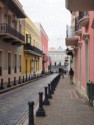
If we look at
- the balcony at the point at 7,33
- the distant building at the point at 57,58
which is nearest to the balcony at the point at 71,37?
the balcony at the point at 7,33

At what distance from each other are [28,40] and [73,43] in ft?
65.7

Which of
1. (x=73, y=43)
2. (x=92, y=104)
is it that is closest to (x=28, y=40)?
(x=73, y=43)

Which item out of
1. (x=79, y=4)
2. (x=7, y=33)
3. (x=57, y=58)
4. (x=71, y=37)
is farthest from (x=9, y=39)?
(x=57, y=58)

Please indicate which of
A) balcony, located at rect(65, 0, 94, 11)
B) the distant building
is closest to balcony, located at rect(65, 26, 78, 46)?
balcony, located at rect(65, 0, 94, 11)

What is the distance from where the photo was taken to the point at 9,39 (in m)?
29.8

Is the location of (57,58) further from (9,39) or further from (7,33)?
(7,33)

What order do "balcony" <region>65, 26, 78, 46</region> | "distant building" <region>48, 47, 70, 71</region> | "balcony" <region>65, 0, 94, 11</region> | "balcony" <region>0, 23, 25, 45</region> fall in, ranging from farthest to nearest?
"distant building" <region>48, 47, 70, 71</region>, "balcony" <region>0, 23, 25, 45</region>, "balcony" <region>65, 26, 78, 46</region>, "balcony" <region>65, 0, 94, 11</region>

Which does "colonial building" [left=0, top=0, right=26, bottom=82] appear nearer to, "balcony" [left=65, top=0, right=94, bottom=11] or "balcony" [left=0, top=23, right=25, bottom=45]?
"balcony" [left=0, top=23, right=25, bottom=45]

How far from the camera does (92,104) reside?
12828mm

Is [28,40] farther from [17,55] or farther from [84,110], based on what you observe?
[84,110]

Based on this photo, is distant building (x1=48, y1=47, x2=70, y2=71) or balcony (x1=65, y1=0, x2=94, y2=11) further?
distant building (x1=48, y1=47, x2=70, y2=71)

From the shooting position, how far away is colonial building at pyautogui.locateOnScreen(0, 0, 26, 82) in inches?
1097

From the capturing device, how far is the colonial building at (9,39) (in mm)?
27856

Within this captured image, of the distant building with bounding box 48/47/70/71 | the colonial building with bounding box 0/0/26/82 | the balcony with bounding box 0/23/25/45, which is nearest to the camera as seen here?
the balcony with bounding box 0/23/25/45
